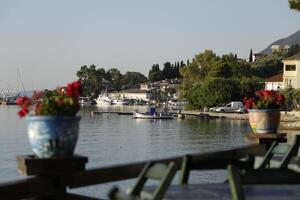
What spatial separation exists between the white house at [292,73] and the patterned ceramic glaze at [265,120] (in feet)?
353

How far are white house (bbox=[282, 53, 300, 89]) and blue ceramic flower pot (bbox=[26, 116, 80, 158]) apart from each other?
114031 millimetres

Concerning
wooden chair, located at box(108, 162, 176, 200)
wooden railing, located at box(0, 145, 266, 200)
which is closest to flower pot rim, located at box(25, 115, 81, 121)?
wooden railing, located at box(0, 145, 266, 200)

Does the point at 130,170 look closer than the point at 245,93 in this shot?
Yes

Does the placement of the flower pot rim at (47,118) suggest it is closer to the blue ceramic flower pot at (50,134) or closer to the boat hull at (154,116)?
the blue ceramic flower pot at (50,134)

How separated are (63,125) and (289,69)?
117587 millimetres

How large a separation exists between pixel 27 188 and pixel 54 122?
0.69 metres

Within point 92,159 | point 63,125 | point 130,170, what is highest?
point 63,125

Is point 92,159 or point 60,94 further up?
point 60,94

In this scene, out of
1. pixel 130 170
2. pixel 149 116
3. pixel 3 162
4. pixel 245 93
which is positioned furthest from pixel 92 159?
pixel 245 93

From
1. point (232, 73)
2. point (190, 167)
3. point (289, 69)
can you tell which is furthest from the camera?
point (232, 73)

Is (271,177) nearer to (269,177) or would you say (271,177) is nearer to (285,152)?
(269,177)

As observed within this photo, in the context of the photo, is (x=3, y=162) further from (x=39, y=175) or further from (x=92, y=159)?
(x=39, y=175)

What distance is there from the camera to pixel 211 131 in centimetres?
8731

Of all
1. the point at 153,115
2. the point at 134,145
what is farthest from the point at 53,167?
the point at 153,115
